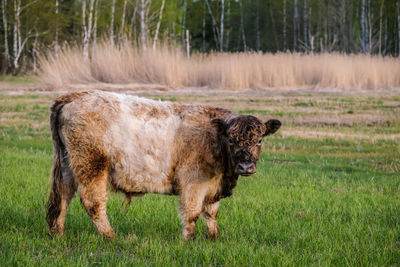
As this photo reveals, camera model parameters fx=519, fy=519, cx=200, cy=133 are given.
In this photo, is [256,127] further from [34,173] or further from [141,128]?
[34,173]

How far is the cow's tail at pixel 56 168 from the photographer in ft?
18.7

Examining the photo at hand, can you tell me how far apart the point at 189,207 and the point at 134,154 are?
0.81 m

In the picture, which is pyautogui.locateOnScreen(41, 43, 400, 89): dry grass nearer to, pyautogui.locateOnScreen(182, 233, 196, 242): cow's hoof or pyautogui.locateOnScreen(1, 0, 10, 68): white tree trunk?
pyautogui.locateOnScreen(1, 0, 10, 68): white tree trunk

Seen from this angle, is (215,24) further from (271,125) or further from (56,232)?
(56,232)

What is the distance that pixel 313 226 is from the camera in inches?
239

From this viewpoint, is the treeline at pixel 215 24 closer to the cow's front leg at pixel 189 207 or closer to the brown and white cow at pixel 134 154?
the brown and white cow at pixel 134 154

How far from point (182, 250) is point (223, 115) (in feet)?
5.29

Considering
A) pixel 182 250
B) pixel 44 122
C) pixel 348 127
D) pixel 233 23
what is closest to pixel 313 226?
pixel 182 250

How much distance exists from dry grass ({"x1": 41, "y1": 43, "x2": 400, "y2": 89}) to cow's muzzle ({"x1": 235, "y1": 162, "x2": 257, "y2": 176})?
764 inches

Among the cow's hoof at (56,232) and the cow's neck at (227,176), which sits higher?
the cow's neck at (227,176)

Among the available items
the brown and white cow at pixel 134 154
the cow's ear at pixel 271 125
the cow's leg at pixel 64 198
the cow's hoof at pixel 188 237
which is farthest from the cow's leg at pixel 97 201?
the cow's ear at pixel 271 125

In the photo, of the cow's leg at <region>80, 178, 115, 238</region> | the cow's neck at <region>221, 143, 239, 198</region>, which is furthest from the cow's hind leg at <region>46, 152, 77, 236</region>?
the cow's neck at <region>221, 143, 239, 198</region>

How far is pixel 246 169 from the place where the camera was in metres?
5.02

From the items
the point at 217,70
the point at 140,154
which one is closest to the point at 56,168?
the point at 140,154
